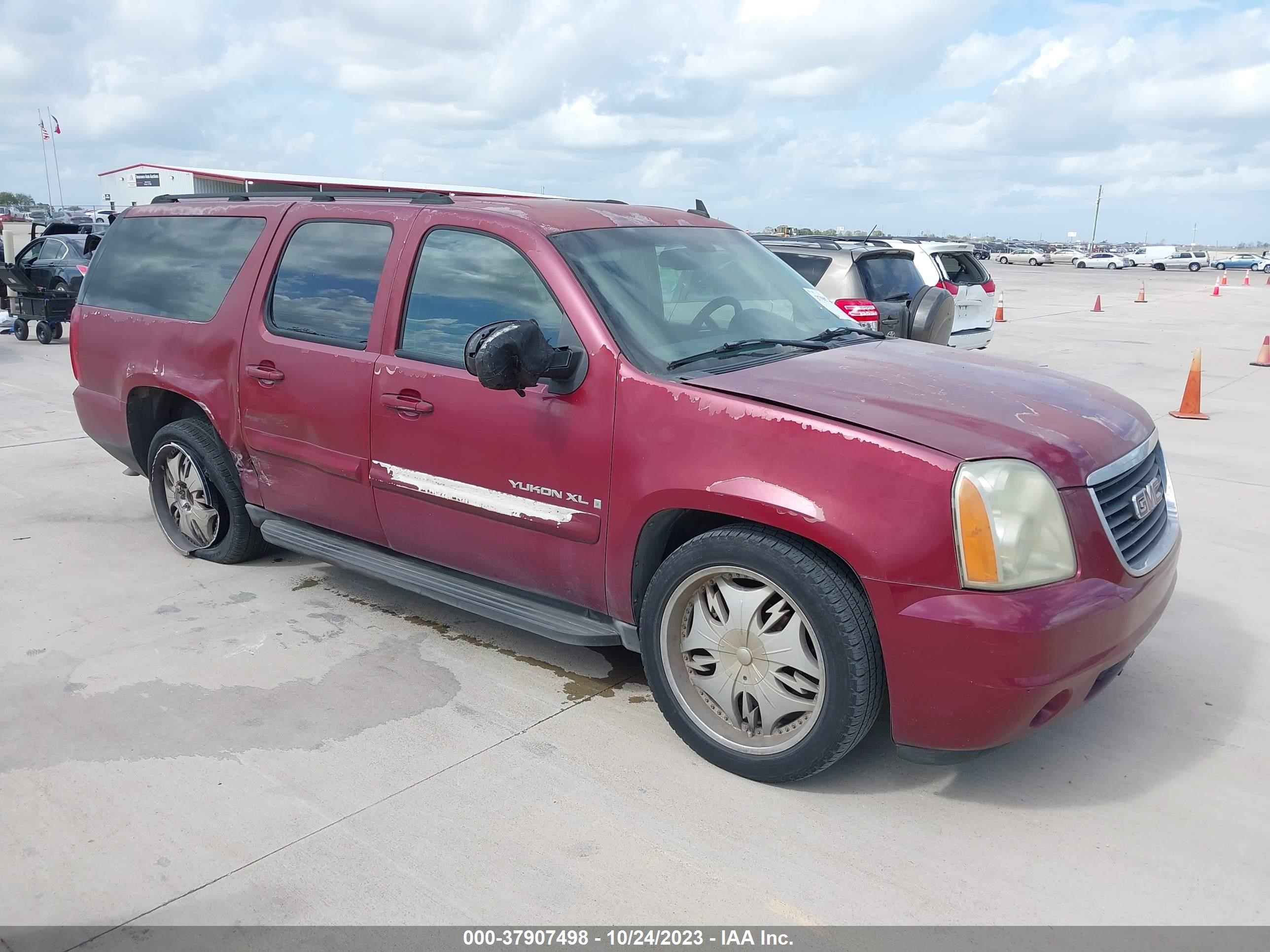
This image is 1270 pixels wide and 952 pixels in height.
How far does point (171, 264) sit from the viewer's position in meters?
5.17

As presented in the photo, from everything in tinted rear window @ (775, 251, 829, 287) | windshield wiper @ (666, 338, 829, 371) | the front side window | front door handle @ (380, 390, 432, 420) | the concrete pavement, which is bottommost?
the concrete pavement

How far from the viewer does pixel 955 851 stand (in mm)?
2936

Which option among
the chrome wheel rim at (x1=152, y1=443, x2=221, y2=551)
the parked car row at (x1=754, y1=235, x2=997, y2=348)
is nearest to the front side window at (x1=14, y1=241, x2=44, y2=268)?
the parked car row at (x1=754, y1=235, x2=997, y2=348)

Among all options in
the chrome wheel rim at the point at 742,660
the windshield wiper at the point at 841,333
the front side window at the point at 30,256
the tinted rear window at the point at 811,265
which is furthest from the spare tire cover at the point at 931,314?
the front side window at the point at 30,256

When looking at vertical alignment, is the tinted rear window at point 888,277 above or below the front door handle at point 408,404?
above

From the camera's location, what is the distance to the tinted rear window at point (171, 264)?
487 cm

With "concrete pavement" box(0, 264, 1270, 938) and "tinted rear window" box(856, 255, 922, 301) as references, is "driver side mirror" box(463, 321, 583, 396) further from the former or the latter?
"tinted rear window" box(856, 255, 922, 301)

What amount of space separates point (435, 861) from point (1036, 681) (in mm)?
1763

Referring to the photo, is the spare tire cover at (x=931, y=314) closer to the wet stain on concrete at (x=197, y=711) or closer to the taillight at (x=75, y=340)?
the wet stain on concrete at (x=197, y=711)

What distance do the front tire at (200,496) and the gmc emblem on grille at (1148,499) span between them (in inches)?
157

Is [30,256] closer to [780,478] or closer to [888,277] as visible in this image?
[888,277]

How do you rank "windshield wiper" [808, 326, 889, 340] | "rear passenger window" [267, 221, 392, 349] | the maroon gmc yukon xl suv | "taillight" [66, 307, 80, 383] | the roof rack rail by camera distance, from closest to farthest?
the maroon gmc yukon xl suv → "windshield wiper" [808, 326, 889, 340] → "rear passenger window" [267, 221, 392, 349] → the roof rack rail → "taillight" [66, 307, 80, 383]

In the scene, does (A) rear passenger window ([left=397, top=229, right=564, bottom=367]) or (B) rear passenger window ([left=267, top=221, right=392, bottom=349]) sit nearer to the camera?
(A) rear passenger window ([left=397, top=229, right=564, bottom=367])

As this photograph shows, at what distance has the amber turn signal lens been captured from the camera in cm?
278
